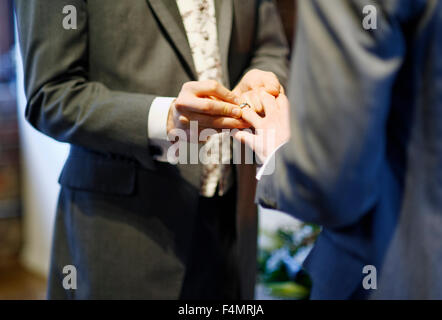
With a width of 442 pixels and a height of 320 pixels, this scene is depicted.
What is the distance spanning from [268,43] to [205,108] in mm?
387

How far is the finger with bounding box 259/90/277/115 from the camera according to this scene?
817 millimetres

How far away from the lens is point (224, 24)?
972mm

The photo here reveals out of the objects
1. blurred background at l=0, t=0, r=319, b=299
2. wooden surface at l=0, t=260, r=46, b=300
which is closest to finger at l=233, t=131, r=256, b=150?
blurred background at l=0, t=0, r=319, b=299

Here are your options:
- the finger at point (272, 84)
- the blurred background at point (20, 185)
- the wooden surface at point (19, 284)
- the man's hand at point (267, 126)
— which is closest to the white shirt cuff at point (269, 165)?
the man's hand at point (267, 126)

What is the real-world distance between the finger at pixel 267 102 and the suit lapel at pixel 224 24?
0.15 meters

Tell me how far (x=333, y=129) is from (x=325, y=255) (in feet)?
0.67

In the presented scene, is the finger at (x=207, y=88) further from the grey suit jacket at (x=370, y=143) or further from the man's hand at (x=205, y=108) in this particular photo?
the grey suit jacket at (x=370, y=143)

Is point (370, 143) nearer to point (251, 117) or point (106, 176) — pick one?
point (251, 117)

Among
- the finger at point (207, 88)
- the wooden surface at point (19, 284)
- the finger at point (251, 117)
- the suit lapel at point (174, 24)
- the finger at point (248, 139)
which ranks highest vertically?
the suit lapel at point (174, 24)

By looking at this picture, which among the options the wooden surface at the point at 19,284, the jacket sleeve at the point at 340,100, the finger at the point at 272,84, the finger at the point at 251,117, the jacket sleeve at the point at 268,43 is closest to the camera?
the jacket sleeve at the point at 340,100

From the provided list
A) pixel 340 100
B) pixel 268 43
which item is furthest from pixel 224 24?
pixel 340 100

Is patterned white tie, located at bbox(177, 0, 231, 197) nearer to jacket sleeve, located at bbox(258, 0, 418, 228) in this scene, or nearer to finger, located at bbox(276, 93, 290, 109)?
finger, located at bbox(276, 93, 290, 109)

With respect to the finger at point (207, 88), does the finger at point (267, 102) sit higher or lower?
lower

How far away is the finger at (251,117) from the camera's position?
2.61ft
